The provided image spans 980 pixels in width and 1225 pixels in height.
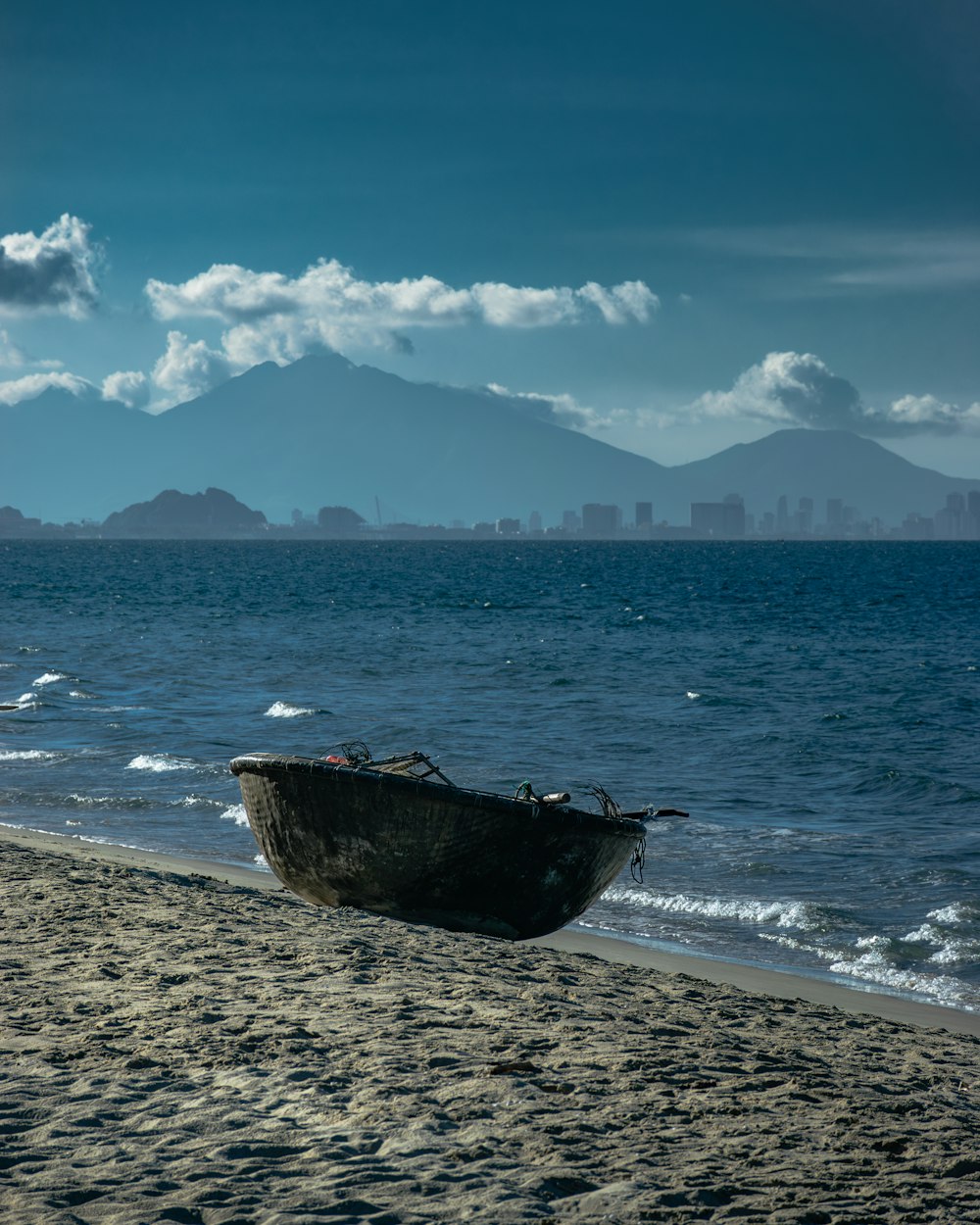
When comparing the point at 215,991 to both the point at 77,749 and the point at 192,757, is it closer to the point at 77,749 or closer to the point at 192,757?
the point at 192,757

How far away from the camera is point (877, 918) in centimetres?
1267

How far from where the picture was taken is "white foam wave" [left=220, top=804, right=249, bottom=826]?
17.1 meters

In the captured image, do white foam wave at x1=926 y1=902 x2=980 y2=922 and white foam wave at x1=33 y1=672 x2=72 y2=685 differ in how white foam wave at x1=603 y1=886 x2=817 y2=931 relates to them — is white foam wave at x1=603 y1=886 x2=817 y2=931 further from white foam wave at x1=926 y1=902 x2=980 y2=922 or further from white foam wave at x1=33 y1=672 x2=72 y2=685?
white foam wave at x1=33 y1=672 x2=72 y2=685

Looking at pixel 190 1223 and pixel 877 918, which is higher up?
pixel 190 1223

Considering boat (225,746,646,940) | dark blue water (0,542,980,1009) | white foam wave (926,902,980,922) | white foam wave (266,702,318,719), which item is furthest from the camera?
white foam wave (266,702,318,719)

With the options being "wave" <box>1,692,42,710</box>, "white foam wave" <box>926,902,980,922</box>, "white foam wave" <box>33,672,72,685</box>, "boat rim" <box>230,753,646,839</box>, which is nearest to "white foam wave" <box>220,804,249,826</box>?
"boat rim" <box>230,753,646,839</box>

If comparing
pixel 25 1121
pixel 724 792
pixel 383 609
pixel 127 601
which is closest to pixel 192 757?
pixel 724 792

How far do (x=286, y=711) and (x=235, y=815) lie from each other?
966 cm

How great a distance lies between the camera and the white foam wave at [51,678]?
1272 inches

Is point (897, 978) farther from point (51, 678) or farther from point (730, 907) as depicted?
point (51, 678)

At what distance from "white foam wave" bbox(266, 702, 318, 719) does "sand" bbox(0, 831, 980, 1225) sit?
55.2ft

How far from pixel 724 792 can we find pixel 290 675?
17864mm

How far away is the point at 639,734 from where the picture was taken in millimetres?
24922

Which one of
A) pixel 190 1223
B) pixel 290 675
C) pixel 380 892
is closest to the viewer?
pixel 190 1223
